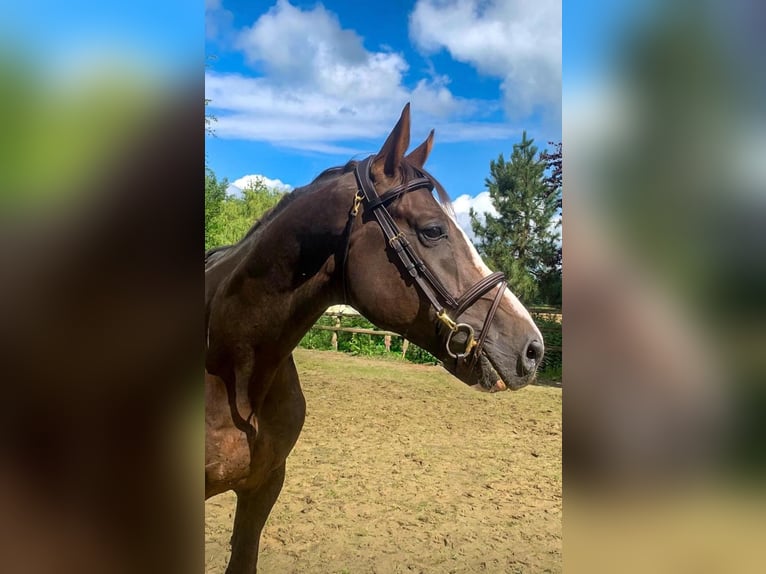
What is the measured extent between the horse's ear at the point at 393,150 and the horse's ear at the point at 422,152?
156 millimetres

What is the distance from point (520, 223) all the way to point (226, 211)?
6.26 metres

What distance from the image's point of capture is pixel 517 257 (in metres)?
8.44

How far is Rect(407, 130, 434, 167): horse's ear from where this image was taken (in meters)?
1.84

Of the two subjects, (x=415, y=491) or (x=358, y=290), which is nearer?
(x=358, y=290)

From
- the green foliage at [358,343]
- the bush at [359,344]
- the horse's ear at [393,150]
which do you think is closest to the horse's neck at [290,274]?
the horse's ear at [393,150]

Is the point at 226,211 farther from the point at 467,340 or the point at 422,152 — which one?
the point at 467,340

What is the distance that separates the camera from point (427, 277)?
155 cm

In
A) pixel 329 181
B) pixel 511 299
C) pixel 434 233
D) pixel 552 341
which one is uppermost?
pixel 329 181

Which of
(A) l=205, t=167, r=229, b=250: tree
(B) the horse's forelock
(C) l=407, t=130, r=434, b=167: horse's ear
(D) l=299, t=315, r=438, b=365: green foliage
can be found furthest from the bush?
(B) the horse's forelock

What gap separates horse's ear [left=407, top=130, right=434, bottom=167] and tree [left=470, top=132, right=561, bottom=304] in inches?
219

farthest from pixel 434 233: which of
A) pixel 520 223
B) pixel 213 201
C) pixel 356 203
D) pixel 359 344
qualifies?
pixel 359 344

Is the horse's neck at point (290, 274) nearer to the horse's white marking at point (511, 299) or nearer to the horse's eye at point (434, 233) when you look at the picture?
the horse's eye at point (434, 233)
